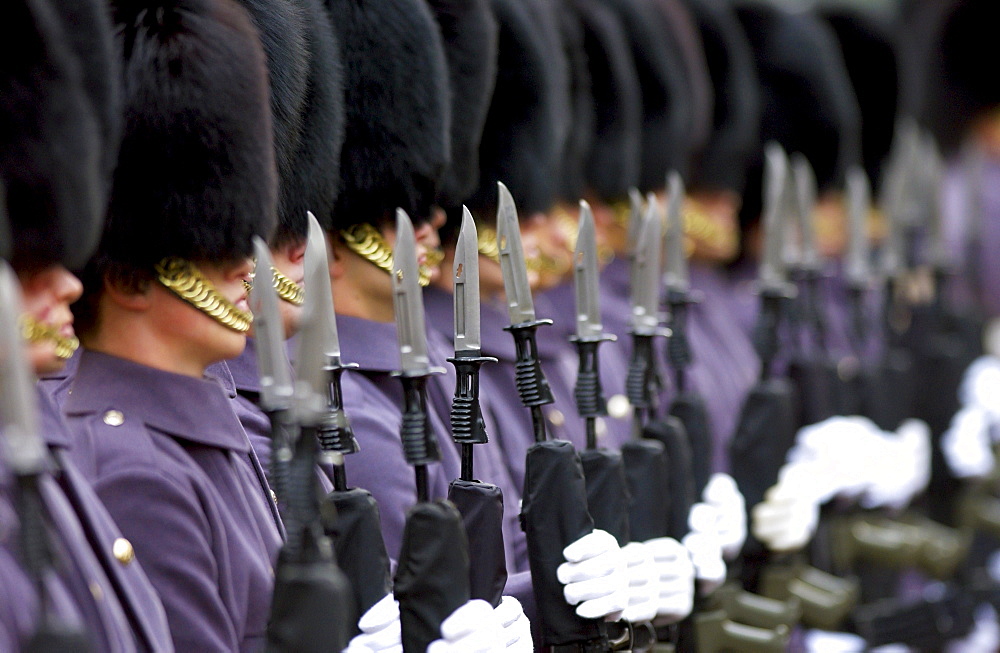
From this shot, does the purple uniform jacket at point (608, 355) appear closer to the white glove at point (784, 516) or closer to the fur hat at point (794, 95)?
the white glove at point (784, 516)

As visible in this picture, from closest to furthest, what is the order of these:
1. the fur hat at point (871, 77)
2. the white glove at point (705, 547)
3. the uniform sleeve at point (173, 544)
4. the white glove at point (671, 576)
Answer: the uniform sleeve at point (173, 544), the white glove at point (671, 576), the white glove at point (705, 547), the fur hat at point (871, 77)

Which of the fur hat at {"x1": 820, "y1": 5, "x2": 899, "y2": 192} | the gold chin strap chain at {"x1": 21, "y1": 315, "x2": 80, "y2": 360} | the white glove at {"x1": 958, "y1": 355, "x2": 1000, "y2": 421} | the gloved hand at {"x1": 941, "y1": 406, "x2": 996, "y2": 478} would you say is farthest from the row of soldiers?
the fur hat at {"x1": 820, "y1": 5, "x2": 899, "y2": 192}

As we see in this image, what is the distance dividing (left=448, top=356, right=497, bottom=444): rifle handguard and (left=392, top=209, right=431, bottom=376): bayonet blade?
0.42 feet

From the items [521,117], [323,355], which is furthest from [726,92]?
[323,355]

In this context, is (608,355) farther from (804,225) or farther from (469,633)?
(469,633)

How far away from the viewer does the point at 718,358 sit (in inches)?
178

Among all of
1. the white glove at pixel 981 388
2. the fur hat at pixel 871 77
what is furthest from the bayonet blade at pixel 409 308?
the fur hat at pixel 871 77

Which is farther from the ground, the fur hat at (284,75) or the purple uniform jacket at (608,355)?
the fur hat at (284,75)

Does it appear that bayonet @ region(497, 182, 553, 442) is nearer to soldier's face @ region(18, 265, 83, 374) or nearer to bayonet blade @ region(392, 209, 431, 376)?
bayonet blade @ region(392, 209, 431, 376)

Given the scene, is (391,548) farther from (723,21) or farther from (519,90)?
(723,21)

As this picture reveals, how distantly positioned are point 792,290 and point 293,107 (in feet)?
6.28

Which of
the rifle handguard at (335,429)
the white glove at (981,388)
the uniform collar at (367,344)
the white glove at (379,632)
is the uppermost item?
the rifle handguard at (335,429)

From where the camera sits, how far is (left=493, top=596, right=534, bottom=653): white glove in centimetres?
211

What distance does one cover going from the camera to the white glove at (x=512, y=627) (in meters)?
2.11
